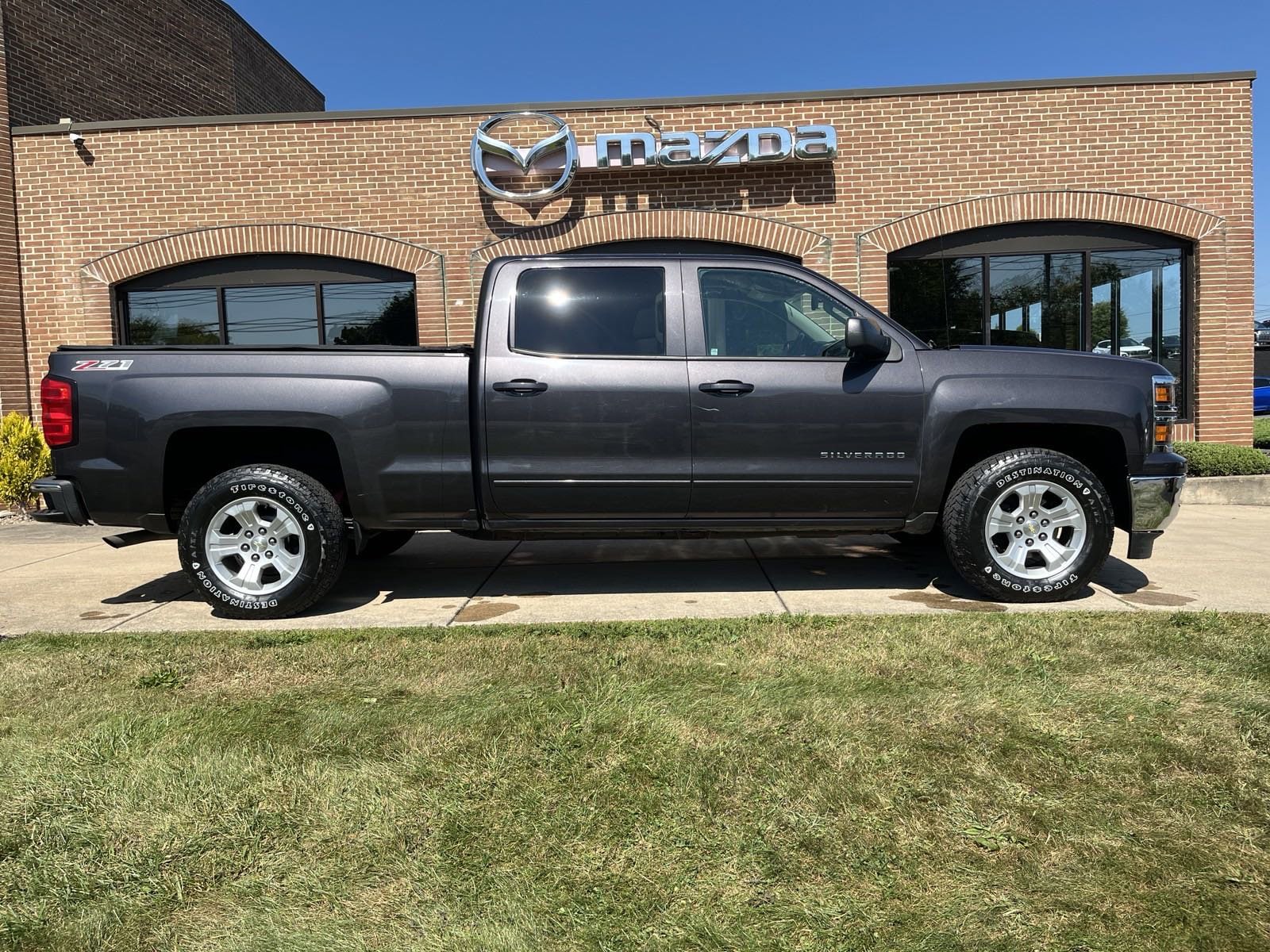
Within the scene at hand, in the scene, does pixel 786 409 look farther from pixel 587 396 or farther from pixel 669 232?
pixel 669 232

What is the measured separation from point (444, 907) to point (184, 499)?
155 inches

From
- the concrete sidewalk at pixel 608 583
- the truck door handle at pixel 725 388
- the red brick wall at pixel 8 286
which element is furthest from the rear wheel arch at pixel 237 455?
the red brick wall at pixel 8 286

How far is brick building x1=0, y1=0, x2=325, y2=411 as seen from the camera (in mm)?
10820

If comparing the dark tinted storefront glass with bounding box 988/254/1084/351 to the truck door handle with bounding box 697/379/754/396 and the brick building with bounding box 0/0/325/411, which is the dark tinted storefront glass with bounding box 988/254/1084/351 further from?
the brick building with bounding box 0/0/325/411

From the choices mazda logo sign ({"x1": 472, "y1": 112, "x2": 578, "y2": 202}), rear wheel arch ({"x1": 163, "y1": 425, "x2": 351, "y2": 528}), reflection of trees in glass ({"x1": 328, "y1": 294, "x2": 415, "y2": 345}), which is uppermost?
mazda logo sign ({"x1": 472, "y1": 112, "x2": 578, "y2": 202})

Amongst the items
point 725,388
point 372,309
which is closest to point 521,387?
point 725,388

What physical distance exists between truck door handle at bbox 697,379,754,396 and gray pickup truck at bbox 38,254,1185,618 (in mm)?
16

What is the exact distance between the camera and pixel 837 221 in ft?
34.9

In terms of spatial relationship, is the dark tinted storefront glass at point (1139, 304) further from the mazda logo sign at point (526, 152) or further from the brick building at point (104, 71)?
the brick building at point (104, 71)

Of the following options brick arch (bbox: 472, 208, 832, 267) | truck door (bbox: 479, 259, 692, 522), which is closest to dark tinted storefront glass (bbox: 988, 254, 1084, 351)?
brick arch (bbox: 472, 208, 832, 267)

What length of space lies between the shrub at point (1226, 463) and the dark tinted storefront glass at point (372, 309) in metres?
8.94

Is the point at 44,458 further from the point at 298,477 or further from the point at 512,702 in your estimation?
the point at 512,702

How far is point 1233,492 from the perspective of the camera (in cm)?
983

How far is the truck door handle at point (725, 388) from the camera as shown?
5.09m
